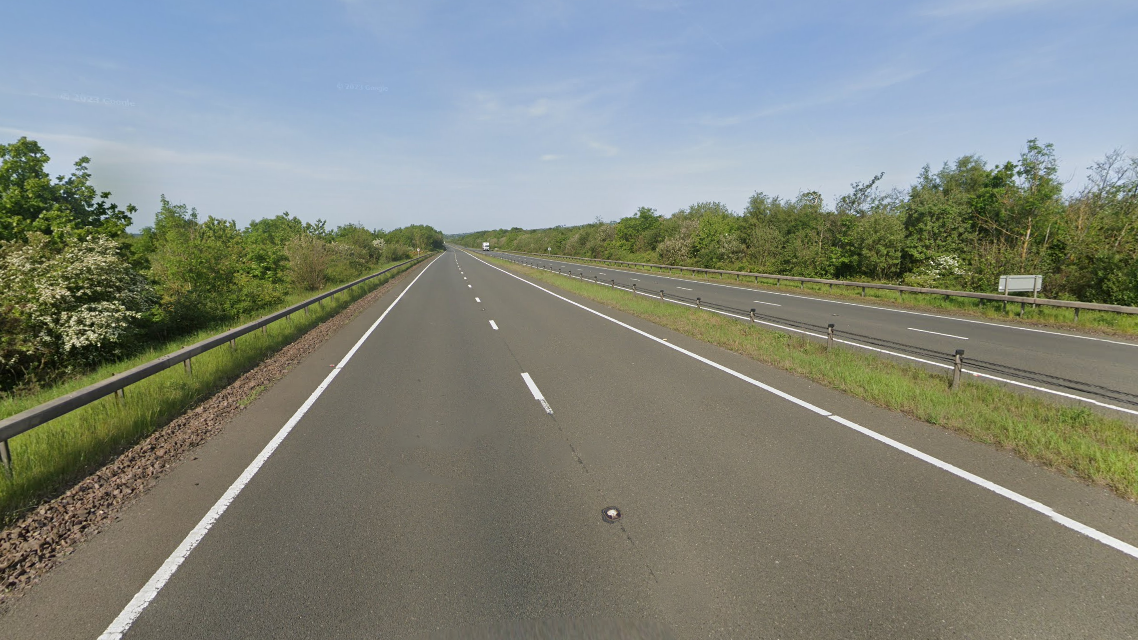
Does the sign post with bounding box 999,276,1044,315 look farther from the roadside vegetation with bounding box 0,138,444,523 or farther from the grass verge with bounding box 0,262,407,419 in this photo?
the grass verge with bounding box 0,262,407,419

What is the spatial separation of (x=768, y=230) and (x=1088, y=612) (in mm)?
40763

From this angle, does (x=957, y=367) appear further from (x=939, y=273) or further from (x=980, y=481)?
(x=939, y=273)

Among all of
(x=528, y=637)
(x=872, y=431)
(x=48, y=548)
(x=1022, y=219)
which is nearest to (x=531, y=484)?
(x=528, y=637)

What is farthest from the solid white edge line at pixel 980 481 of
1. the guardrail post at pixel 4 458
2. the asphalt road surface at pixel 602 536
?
the guardrail post at pixel 4 458

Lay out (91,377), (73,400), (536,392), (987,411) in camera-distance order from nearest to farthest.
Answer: (73,400) → (987,411) → (536,392) → (91,377)

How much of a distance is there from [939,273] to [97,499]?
3250cm

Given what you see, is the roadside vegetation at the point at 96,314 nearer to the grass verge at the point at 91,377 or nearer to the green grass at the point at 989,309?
the grass verge at the point at 91,377

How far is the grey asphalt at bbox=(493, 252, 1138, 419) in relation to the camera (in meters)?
9.25

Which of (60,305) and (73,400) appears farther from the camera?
(60,305)

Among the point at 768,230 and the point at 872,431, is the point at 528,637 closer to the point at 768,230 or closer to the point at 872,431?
the point at 872,431

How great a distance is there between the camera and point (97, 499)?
4.75 meters

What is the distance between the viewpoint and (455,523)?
14.1 ft

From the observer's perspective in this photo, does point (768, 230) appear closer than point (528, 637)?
No

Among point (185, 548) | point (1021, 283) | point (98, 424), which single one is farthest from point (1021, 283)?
point (98, 424)
